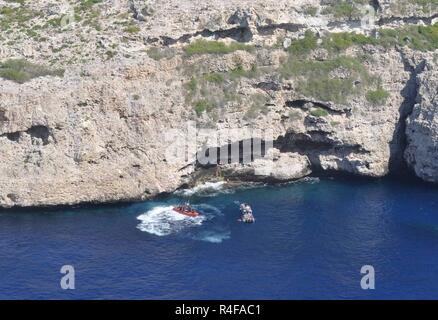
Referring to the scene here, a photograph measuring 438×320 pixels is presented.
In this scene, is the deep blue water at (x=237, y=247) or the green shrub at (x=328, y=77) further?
the green shrub at (x=328, y=77)

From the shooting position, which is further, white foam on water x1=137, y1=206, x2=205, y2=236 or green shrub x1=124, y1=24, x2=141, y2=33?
green shrub x1=124, y1=24, x2=141, y2=33

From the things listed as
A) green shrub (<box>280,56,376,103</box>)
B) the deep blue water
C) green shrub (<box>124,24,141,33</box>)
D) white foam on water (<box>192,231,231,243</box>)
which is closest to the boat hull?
the deep blue water

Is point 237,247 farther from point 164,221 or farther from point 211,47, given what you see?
point 211,47

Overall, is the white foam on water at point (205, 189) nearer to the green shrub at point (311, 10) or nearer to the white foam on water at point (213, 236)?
the white foam on water at point (213, 236)

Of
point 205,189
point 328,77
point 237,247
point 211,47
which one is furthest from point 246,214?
point 328,77

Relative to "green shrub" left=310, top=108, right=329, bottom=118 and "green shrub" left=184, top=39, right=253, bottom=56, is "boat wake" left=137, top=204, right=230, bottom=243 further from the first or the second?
"green shrub" left=184, top=39, right=253, bottom=56

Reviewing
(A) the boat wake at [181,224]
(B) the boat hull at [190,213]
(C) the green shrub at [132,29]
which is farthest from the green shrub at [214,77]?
(B) the boat hull at [190,213]
